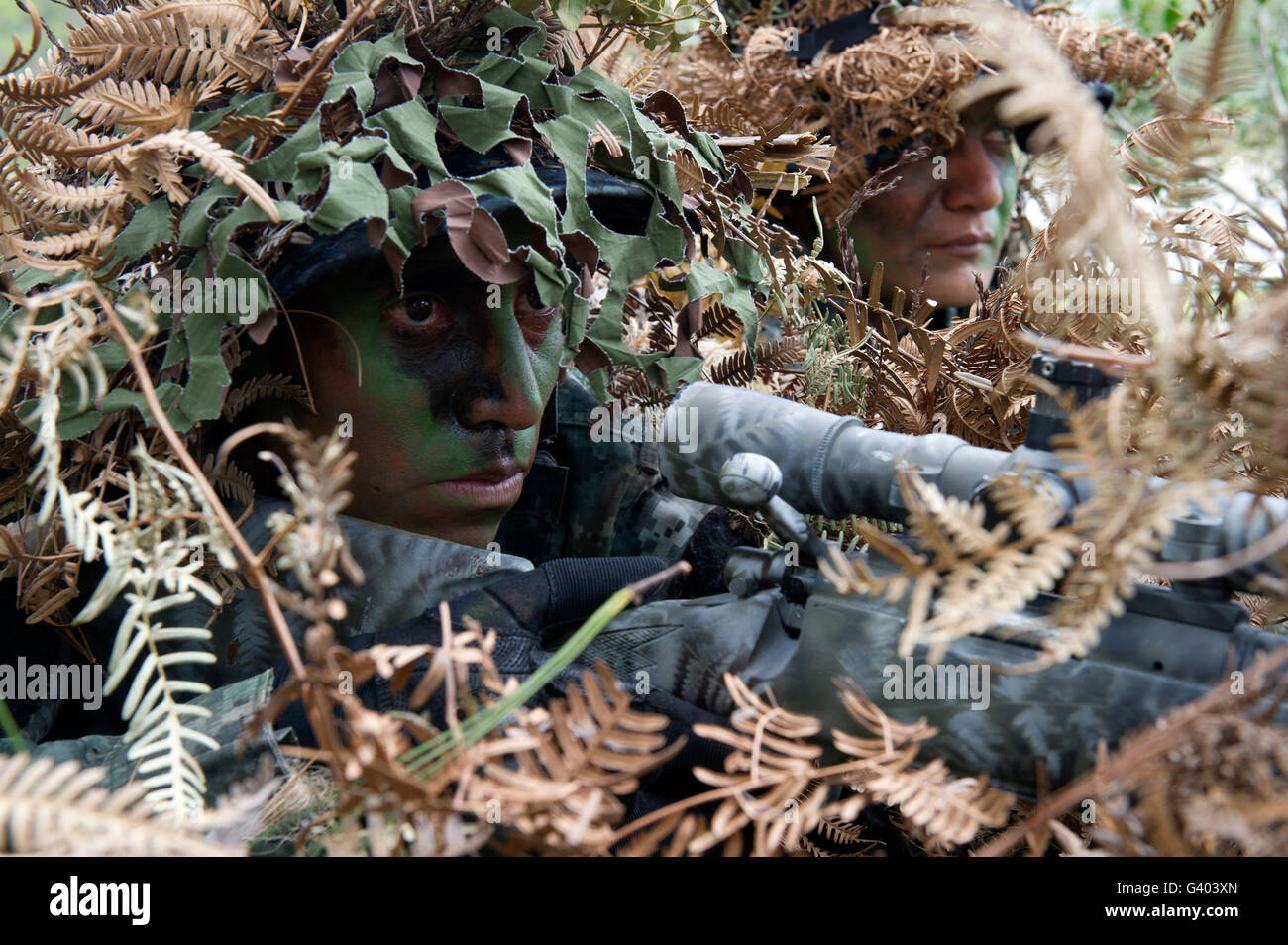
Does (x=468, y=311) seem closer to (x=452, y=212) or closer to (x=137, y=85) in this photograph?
(x=452, y=212)

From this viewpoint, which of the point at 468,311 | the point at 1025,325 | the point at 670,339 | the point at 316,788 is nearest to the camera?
the point at 316,788

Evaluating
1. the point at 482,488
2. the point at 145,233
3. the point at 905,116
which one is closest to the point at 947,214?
the point at 905,116

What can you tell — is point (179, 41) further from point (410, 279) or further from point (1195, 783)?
point (1195, 783)

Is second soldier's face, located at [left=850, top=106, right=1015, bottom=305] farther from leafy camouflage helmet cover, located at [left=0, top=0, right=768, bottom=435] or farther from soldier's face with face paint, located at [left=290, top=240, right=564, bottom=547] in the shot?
soldier's face with face paint, located at [left=290, top=240, right=564, bottom=547]

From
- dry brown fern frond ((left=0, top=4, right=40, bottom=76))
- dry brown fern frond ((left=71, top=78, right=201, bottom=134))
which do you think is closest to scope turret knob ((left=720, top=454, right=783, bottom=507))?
dry brown fern frond ((left=71, top=78, right=201, bottom=134))

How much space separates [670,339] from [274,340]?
1.67ft

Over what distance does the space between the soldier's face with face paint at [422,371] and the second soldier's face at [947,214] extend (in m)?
0.92

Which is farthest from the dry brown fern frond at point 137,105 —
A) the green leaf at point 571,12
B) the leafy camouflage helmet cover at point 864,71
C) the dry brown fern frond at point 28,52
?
the leafy camouflage helmet cover at point 864,71

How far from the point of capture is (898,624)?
0.78 m

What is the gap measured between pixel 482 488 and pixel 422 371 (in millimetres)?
130

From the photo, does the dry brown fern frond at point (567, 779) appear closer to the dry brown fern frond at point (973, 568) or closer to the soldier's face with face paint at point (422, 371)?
the dry brown fern frond at point (973, 568)

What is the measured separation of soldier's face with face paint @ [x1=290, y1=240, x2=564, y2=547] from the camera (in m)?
1.00

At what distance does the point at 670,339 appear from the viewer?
136cm
